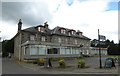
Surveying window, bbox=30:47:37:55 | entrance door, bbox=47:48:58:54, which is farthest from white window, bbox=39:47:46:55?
entrance door, bbox=47:48:58:54

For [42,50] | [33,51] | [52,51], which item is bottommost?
[52,51]

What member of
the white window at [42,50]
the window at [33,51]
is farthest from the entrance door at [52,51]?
the window at [33,51]

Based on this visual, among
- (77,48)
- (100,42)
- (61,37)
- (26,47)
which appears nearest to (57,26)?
(61,37)

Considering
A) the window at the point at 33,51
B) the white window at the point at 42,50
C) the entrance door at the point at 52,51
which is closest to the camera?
the window at the point at 33,51

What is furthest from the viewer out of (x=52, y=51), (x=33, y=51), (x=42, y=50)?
(x=52, y=51)

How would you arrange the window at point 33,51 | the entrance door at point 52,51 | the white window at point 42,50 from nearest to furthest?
1. the window at point 33,51
2. the white window at point 42,50
3. the entrance door at point 52,51

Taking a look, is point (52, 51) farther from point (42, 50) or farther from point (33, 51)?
point (33, 51)

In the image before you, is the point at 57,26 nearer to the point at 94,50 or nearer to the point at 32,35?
the point at 32,35

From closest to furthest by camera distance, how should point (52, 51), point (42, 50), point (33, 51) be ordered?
point (33, 51)
point (42, 50)
point (52, 51)

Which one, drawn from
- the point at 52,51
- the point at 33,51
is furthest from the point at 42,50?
the point at 52,51

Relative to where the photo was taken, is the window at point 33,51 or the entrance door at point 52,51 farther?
the entrance door at point 52,51

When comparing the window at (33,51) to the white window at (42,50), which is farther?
the white window at (42,50)

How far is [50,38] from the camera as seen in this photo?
53844 mm

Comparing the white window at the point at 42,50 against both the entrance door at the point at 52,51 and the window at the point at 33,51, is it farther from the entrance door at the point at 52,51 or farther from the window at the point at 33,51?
the entrance door at the point at 52,51
